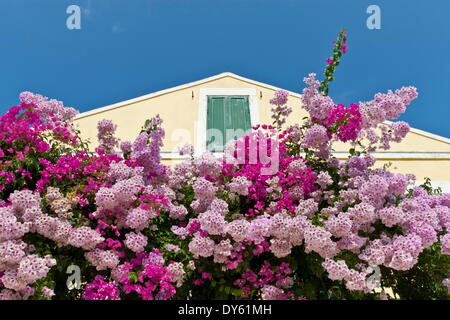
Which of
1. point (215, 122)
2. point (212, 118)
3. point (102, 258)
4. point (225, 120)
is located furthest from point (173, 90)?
point (102, 258)

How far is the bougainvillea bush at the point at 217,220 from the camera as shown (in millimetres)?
3607

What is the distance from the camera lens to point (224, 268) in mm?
3768

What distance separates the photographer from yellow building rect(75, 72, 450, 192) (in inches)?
350

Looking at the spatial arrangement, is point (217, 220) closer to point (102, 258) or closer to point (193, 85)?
point (102, 258)

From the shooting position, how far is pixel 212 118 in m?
9.59

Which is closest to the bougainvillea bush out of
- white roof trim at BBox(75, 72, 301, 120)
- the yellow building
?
the yellow building

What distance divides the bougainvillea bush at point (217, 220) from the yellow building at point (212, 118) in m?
4.05

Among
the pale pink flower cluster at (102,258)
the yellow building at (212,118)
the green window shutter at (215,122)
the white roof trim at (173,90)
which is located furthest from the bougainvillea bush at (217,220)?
the white roof trim at (173,90)

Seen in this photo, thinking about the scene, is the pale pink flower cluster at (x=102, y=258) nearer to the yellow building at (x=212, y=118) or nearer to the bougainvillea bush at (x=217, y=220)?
the bougainvillea bush at (x=217, y=220)

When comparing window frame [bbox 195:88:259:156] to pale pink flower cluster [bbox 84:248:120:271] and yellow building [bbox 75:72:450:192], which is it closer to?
yellow building [bbox 75:72:450:192]

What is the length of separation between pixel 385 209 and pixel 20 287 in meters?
3.26
